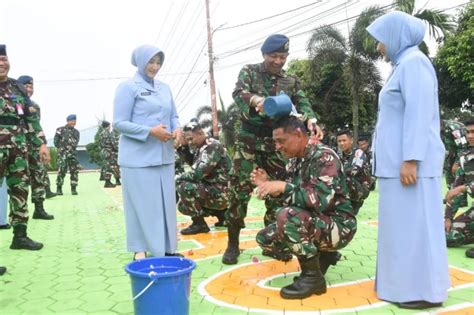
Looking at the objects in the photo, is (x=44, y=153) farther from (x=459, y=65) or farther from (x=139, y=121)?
(x=459, y=65)

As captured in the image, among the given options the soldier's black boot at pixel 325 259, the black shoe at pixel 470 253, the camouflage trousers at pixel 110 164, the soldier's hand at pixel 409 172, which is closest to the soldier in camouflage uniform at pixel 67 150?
the camouflage trousers at pixel 110 164

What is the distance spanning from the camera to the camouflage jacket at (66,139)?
41.3ft

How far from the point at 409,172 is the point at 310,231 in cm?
80

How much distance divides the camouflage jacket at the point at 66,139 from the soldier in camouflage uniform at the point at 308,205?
10.1 meters

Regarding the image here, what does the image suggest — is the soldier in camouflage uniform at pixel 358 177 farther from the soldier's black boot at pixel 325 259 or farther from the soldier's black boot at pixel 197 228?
the soldier's black boot at pixel 325 259

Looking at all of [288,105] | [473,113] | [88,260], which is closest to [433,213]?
[288,105]

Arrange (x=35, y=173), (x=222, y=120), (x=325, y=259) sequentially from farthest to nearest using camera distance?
(x=222, y=120) < (x=35, y=173) < (x=325, y=259)

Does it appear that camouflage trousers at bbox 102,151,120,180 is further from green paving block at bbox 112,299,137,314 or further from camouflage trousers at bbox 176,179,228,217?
green paving block at bbox 112,299,137,314

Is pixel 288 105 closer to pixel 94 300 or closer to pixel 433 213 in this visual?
pixel 433 213

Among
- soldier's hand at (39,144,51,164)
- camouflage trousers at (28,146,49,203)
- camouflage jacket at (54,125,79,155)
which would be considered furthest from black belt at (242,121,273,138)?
camouflage jacket at (54,125,79,155)

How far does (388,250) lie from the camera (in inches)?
133

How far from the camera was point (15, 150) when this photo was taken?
517cm

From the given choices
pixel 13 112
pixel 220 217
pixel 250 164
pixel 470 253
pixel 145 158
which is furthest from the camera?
pixel 220 217

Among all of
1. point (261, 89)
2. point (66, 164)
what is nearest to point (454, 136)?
point (261, 89)
